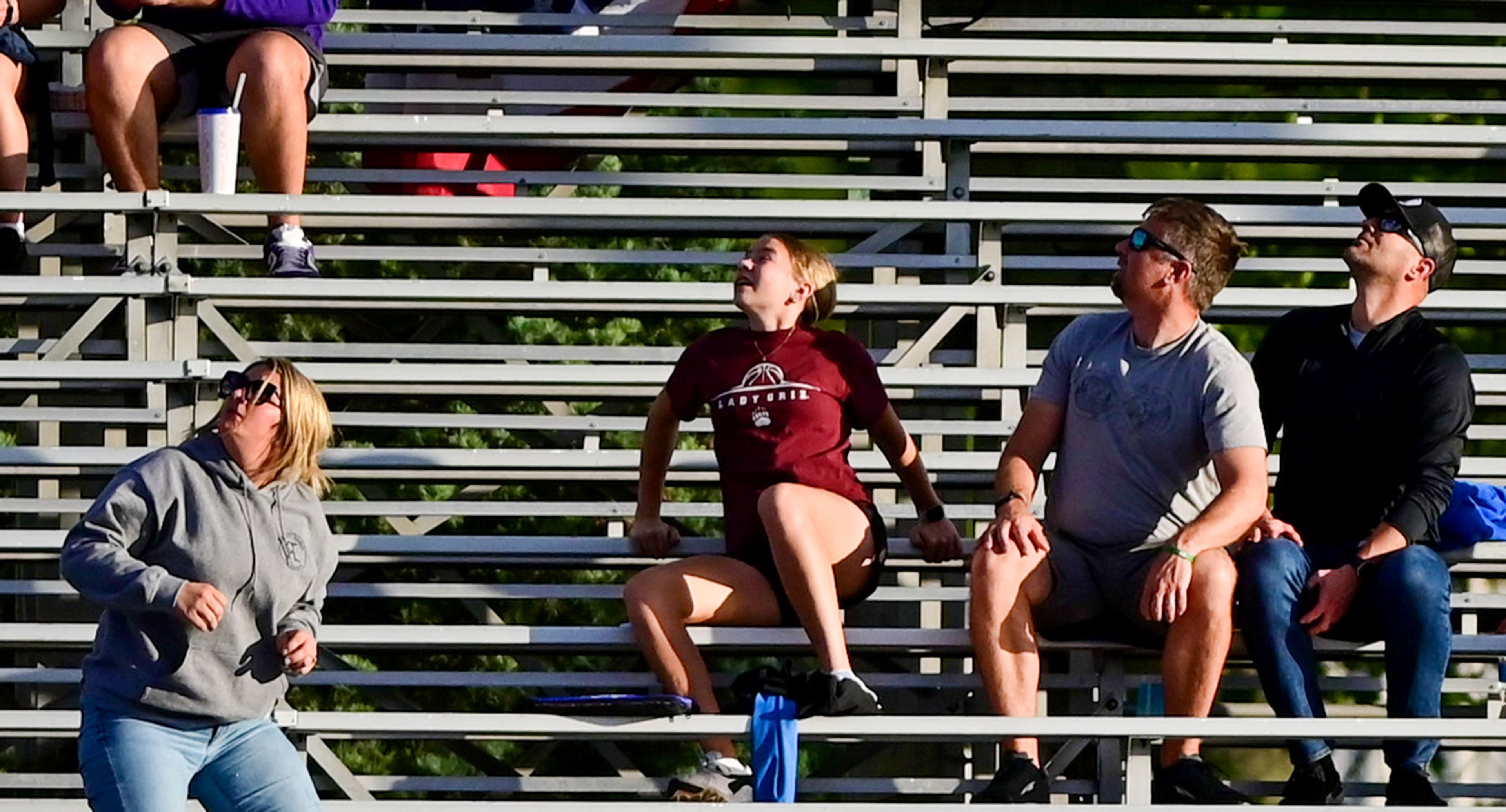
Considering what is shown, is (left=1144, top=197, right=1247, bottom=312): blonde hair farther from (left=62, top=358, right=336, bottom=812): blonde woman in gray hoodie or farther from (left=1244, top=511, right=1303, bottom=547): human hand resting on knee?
(left=62, top=358, right=336, bottom=812): blonde woman in gray hoodie

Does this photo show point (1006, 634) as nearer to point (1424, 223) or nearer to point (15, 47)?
point (1424, 223)

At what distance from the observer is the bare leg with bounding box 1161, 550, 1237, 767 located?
399cm

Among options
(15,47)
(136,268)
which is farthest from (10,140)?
(136,268)

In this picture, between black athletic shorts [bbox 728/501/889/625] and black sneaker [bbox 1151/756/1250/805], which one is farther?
black athletic shorts [bbox 728/501/889/625]

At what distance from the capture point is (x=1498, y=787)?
4688 millimetres

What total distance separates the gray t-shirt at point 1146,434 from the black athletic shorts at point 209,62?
1823mm

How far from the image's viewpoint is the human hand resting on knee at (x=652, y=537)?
448 cm

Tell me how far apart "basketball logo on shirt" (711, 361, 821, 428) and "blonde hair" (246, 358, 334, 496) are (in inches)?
35.0

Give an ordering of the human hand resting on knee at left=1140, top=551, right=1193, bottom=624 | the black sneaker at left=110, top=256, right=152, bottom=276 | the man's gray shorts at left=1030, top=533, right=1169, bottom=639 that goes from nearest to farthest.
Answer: the human hand resting on knee at left=1140, top=551, right=1193, bottom=624 < the man's gray shorts at left=1030, top=533, right=1169, bottom=639 < the black sneaker at left=110, top=256, right=152, bottom=276

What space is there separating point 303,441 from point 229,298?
124 cm

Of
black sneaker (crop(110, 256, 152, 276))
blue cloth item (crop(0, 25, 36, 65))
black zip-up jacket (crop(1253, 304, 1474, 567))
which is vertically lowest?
black zip-up jacket (crop(1253, 304, 1474, 567))

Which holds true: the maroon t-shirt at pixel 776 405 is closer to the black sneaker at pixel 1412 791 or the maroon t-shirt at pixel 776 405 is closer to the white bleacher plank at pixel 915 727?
the white bleacher plank at pixel 915 727

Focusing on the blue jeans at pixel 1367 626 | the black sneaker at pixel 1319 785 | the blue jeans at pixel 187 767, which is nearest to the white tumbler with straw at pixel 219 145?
the blue jeans at pixel 187 767

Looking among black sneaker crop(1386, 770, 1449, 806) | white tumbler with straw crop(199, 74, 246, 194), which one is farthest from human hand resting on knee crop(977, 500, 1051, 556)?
white tumbler with straw crop(199, 74, 246, 194)
